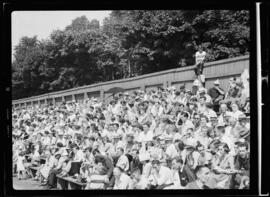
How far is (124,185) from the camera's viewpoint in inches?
315

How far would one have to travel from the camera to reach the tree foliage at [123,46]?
26.6ft

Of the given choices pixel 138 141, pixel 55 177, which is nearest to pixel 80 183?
pixel 55 177

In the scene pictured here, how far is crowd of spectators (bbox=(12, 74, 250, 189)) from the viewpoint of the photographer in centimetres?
801

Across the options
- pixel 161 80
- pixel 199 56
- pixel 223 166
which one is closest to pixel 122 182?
pixel 223 166

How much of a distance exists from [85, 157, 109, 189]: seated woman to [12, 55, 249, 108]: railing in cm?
107

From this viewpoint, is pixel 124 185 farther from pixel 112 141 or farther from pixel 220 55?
pixel 220 55

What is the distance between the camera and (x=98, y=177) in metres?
8.08

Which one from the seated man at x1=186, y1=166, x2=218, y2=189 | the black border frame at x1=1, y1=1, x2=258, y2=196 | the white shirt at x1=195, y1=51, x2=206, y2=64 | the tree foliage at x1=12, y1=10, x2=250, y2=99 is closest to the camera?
the black border frame at x1=1, y1=1, x2=258, y2=196

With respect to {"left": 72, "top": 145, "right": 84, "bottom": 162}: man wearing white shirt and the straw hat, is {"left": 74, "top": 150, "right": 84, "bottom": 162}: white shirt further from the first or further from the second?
the straw hat

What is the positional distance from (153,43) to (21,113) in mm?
2214

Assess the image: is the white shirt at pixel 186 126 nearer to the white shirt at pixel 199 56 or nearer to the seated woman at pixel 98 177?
the white shirt at pixel 199 56

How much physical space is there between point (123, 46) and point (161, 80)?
0.78 m

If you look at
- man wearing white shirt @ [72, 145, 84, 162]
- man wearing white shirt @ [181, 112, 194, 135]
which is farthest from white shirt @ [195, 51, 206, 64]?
man wearing white shirt @ [72, 145, 84, 162]
